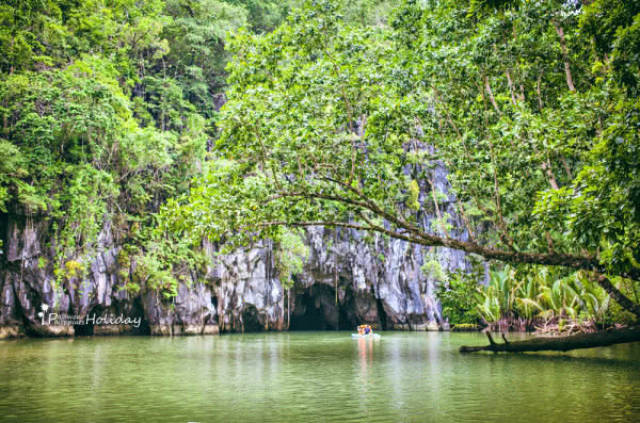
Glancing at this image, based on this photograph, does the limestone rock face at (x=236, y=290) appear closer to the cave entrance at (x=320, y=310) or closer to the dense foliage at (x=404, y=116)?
the cave entrance at (x=320, y=310)

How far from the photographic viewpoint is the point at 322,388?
8.09 metres

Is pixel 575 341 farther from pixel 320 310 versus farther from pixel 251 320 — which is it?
pixel 320 310

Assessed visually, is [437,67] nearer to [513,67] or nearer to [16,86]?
[513,67]

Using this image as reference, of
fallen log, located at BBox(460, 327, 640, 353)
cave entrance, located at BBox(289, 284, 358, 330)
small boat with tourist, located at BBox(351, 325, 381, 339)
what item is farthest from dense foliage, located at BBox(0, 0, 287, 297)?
fallen log, located at BBox(460, 327, 640, 353)

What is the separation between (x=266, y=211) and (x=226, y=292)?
16.9 metres

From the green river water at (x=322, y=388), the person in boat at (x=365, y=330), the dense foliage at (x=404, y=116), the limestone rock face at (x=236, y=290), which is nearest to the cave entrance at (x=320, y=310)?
the limestone rock face at (x=236, y=290)

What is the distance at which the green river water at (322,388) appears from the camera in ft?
20.0

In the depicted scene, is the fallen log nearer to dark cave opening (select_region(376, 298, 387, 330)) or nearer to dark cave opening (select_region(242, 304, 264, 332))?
dark cave opening (select_region(242, 304, 264, 332))

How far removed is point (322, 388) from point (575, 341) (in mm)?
6732

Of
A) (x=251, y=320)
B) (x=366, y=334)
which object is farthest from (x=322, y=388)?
(x=251, y=320)

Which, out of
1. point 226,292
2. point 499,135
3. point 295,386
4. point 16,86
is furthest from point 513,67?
point 226,292

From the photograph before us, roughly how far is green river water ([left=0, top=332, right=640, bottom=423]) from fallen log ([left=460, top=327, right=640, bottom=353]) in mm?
303

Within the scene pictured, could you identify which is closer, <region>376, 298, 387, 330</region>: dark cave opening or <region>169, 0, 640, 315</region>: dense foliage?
<region>169, 0, 640, 315</region>: dense foliage

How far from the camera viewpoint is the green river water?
609 cm
